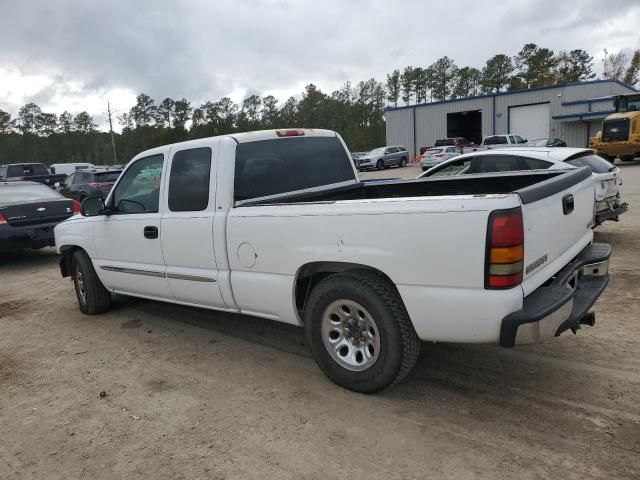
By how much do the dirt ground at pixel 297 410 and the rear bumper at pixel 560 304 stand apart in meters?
0.58

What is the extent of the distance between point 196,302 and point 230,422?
4.96 feet

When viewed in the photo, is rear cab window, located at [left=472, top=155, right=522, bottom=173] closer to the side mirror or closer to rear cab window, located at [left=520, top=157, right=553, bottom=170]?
rear cab window, located at [left=520, top=157, right=553, bottom=170]

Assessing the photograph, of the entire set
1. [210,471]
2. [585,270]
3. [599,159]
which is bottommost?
[210,471]

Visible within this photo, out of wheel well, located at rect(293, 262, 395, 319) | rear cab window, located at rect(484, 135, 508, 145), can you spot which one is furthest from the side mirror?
rear cab window, located at rect(484, 135, 508, 145)

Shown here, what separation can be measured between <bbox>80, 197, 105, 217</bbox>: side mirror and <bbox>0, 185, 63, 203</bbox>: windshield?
205 inches

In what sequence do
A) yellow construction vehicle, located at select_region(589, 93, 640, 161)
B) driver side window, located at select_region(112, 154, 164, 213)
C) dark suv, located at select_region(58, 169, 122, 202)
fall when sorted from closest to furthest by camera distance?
driver side window, located at select_region(112, 154, 164, 213)
dark suv, located at select_region(58, 169, 122, 202)
yellow construction vehicle, located at select_region(589, 93, 640, 161)

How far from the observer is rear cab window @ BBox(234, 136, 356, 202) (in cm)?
426

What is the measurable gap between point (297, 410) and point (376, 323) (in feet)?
2.71

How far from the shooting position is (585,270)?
12.4ft

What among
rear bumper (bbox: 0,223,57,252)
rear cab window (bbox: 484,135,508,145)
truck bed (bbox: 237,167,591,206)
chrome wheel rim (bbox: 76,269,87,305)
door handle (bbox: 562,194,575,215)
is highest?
rear cab window (bbox: 484,135,508,145)

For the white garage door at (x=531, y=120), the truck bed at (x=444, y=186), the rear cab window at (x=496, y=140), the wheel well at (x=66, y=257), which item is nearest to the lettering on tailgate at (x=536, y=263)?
the truck bed at (x=444, y=186)

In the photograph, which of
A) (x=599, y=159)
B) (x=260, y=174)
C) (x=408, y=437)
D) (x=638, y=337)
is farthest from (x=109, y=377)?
(x=599, y=159)

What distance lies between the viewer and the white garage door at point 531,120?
4006 centimetres

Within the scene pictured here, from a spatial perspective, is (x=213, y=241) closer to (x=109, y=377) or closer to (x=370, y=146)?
(x=109, y=377)
